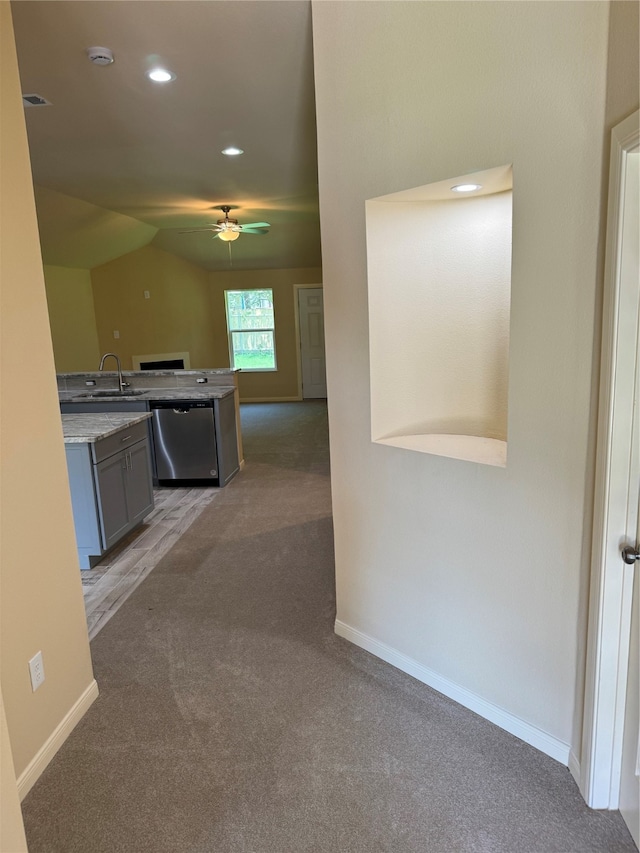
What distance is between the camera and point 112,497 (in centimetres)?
368

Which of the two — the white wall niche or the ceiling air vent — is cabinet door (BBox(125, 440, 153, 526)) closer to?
the ceiling air vent

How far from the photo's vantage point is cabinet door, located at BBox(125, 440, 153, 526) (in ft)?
13.0

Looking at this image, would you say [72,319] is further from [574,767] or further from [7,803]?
[574,767]

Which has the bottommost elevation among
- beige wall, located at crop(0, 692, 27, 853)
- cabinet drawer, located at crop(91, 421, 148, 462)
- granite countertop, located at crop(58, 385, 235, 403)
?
beige wall, located at crop(0, 692, 27, 853)

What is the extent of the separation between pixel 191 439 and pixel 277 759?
11.6 feet

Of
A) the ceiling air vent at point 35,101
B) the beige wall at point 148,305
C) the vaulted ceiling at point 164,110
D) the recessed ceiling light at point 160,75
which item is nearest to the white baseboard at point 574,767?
the vaulted ceiling at point 164,110

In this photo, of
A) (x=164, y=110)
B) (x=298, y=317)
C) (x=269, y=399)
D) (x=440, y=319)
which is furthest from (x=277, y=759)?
(x=298, y=317)

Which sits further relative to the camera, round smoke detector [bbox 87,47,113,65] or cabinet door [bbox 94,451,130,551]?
cabinet door [bbox 94,451,130,551]

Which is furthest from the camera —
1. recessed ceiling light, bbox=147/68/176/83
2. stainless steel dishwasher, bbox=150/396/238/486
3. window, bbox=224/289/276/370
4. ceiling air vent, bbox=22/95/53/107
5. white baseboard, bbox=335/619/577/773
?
window, bbox=224/289/276/370

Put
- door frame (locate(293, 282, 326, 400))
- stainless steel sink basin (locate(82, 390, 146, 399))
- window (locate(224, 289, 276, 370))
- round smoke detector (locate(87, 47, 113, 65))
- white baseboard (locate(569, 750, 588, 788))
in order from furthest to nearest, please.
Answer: window (locate(224, 289, 276, 370)), door frame (locate(293, 282, 326, 400)), stainless steel sink basin (locate(82, 390, 146, 399)), round smoke detector (locate(87, 47, 113, 65)), white baseboard (locate(569, 750, 588, 788))

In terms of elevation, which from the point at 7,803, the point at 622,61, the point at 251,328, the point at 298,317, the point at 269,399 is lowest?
the point at 269,399

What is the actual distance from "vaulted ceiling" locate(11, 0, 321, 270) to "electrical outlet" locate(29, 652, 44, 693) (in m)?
2.54

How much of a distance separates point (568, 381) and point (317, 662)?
1.67 m

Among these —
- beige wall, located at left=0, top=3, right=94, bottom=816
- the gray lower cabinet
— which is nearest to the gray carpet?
beige wall, located at left=0, top=3, right=94, bottom=816
